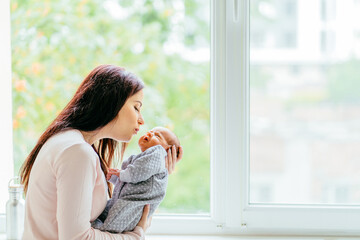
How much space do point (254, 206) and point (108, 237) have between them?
674 mm

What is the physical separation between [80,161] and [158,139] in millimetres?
323

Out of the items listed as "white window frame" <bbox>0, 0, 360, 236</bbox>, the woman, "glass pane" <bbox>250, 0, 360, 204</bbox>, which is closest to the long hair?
the woman

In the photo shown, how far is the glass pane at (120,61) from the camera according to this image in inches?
70.2

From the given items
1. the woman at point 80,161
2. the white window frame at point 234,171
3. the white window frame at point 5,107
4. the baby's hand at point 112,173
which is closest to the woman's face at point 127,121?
the woman at point 80,161

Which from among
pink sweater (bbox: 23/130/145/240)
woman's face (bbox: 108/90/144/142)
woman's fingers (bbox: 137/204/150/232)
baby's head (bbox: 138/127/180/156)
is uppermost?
woman's face (bbox: 108/90/144/142)

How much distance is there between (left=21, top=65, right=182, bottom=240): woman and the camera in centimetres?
118

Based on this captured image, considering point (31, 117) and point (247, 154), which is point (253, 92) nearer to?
point (247, 154)

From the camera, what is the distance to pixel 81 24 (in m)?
1.81

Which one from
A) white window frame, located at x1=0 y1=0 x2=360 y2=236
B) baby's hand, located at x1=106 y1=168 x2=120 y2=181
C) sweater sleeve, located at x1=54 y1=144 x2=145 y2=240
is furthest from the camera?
white window frame, located at x1=0 y1=0 x2=360 y2=236

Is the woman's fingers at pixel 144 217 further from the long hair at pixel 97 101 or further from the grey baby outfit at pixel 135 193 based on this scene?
the long hair at pixel 97 101

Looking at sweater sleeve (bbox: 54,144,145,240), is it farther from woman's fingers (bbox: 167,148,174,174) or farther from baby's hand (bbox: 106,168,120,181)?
woman's fingers (bbox: 167,148,174,174)

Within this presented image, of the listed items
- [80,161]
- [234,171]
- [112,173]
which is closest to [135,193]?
[112,173]

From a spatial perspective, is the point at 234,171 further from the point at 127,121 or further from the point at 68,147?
the point at 68,147

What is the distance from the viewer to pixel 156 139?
4.70 feet
